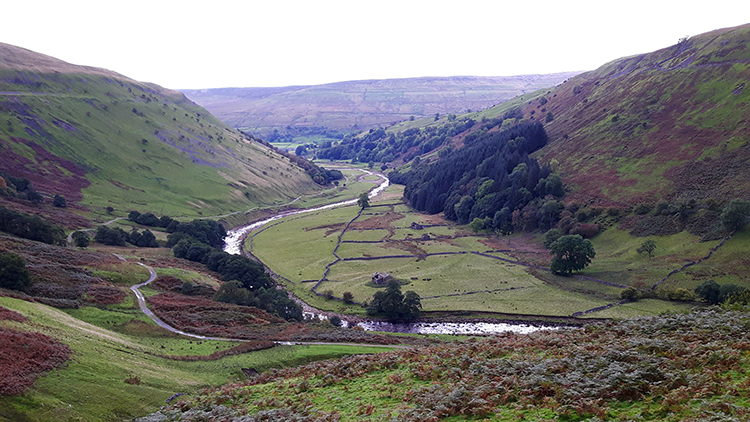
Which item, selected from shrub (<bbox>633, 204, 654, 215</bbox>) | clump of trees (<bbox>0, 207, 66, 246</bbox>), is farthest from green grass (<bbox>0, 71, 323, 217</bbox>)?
shrub (<bbox>633, 204, 654, 215</bbox>)

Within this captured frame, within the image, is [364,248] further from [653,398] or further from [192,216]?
[653,398]

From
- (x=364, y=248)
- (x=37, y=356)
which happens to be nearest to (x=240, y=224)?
(x=364, y=248)

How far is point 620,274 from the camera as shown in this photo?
296 feet

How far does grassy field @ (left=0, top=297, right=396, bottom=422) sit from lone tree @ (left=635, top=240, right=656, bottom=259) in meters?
66.7

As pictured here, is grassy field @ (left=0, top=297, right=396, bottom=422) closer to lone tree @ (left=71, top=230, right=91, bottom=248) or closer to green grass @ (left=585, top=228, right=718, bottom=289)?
lone tree @ (left=71, top=230, right=91, bottom=248)

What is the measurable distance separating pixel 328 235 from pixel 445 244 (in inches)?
1459

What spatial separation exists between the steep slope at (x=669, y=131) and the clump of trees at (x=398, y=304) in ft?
226

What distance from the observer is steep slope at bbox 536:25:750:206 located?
110 meters

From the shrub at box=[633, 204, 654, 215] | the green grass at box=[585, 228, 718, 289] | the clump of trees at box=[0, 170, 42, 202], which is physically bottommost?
the green grass at box=[585, 228, 718, 289]

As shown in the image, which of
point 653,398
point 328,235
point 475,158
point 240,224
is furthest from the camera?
point 475,158

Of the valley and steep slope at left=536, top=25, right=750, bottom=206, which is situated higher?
steep slope at left=536, top=25, right=750, bottom=206

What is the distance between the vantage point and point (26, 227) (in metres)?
83.9

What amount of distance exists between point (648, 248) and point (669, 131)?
199ft

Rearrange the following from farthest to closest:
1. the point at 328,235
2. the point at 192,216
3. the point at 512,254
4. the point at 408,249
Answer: the point at 192,216 < the point at 328,235 < the point at 408,249 < the point at 512,254
